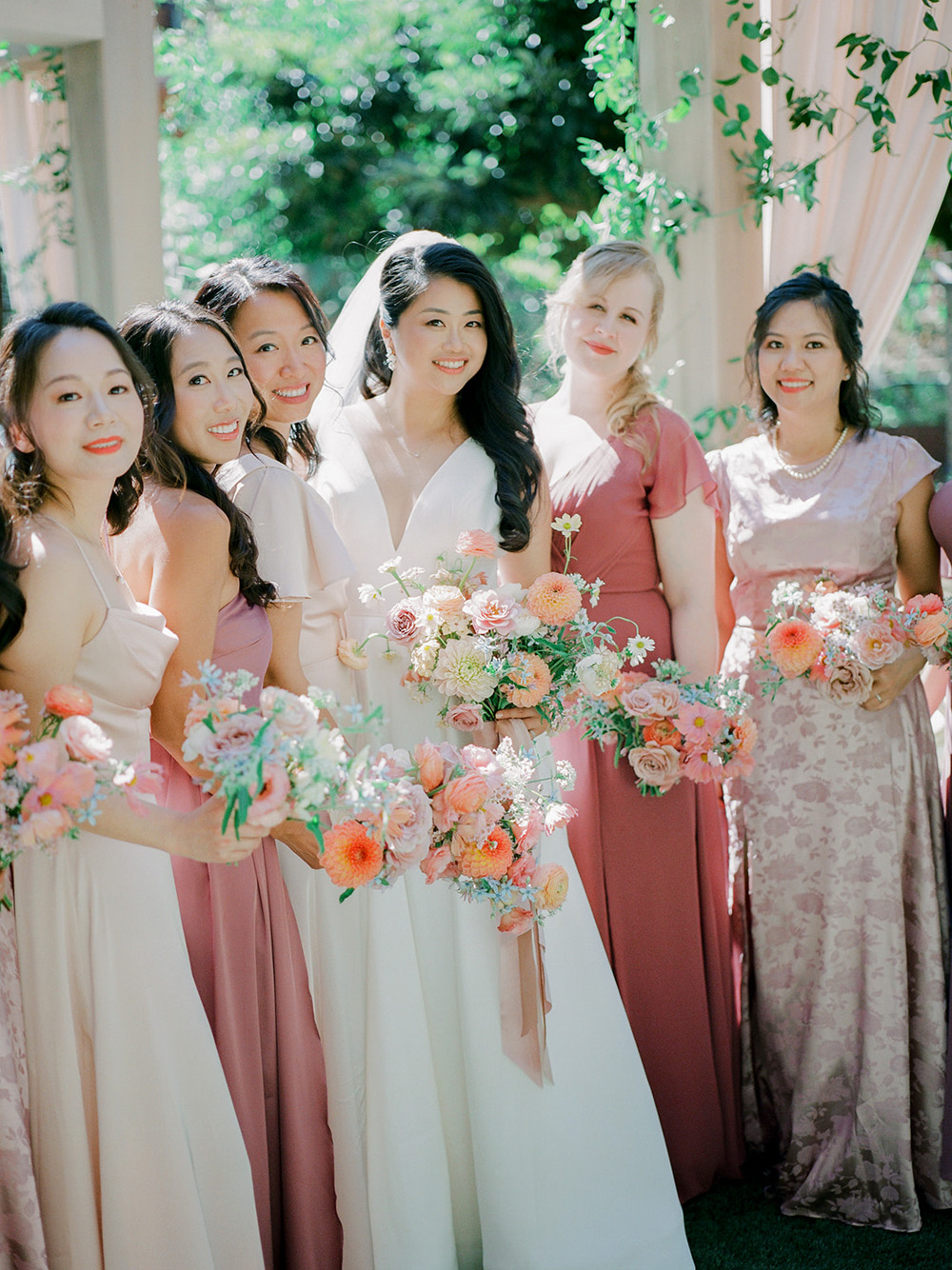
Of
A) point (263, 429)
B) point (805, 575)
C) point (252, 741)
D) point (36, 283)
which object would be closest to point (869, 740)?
point (805, 575)

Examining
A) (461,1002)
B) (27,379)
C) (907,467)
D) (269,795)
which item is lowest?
(461,1002)

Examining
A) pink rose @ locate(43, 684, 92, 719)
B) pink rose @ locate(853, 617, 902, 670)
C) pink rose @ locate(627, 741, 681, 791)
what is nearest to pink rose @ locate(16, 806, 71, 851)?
pink rose @ locate(43, 684, 92, 719)

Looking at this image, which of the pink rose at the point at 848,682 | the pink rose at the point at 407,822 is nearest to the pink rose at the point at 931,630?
the pink rose at the point at 848,682

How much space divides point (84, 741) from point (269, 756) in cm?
31

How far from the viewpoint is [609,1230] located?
9.62 ft

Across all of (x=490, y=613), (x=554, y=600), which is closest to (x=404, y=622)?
(x=490, y=613)

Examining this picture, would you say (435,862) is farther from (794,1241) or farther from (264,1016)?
(794,1241)

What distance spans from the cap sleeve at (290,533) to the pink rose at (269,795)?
866 mm

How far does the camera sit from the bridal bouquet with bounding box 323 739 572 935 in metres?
2.10

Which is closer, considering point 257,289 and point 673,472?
point 257,289

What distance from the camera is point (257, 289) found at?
2977mm

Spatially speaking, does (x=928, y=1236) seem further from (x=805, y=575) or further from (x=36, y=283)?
(x=36, y=283)

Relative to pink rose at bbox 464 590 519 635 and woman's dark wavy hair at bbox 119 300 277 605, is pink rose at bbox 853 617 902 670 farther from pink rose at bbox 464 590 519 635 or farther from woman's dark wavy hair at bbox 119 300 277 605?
woman's dark wavy hair at bbox 119 300 277 605

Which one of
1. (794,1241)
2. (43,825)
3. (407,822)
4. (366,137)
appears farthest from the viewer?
(366,137)
